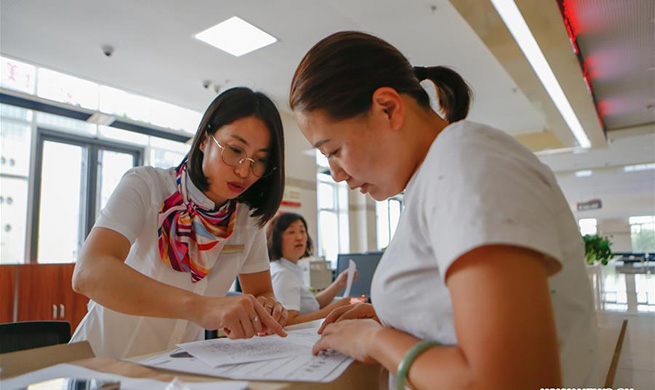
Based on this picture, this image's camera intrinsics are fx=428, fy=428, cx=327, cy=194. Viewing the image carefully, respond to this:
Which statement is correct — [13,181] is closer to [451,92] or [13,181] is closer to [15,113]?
[15,113]

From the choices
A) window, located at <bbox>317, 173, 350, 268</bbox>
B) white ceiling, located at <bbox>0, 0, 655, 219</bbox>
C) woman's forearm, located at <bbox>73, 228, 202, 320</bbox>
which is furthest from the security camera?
window, located at <bbox>317, 173, 350, 268</bbox>

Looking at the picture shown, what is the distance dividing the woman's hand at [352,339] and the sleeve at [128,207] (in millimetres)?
687

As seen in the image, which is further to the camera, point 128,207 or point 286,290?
point 286,290

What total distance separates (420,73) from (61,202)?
19.0 ft

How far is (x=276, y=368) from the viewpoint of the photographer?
67cm

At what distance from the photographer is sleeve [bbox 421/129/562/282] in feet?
1.56

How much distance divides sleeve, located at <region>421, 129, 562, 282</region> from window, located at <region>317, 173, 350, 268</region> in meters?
8.79

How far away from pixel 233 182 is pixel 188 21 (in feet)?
11.6

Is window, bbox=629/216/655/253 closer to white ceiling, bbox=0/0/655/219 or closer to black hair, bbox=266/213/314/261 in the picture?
white ceiling, bbox=0/0/655/219

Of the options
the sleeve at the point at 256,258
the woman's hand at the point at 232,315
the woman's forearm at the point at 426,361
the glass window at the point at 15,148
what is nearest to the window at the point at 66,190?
the glass window at the point at 15,148

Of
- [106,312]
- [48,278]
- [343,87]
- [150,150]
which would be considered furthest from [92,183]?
[343,87]

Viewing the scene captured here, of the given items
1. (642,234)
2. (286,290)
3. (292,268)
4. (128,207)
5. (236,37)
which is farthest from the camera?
(642,234)

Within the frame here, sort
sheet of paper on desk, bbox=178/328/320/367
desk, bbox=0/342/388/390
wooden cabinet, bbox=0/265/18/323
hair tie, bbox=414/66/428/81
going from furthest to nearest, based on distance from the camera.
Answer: wooden cabinet, bbox=0/265/18/323 < hair tie, bbox=414/66/428/81 < sheet of paper on desk, bbox=178/328/320/367 < desk, bbox=0/342/388/390

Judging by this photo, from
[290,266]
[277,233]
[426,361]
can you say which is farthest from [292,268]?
[426,361]
